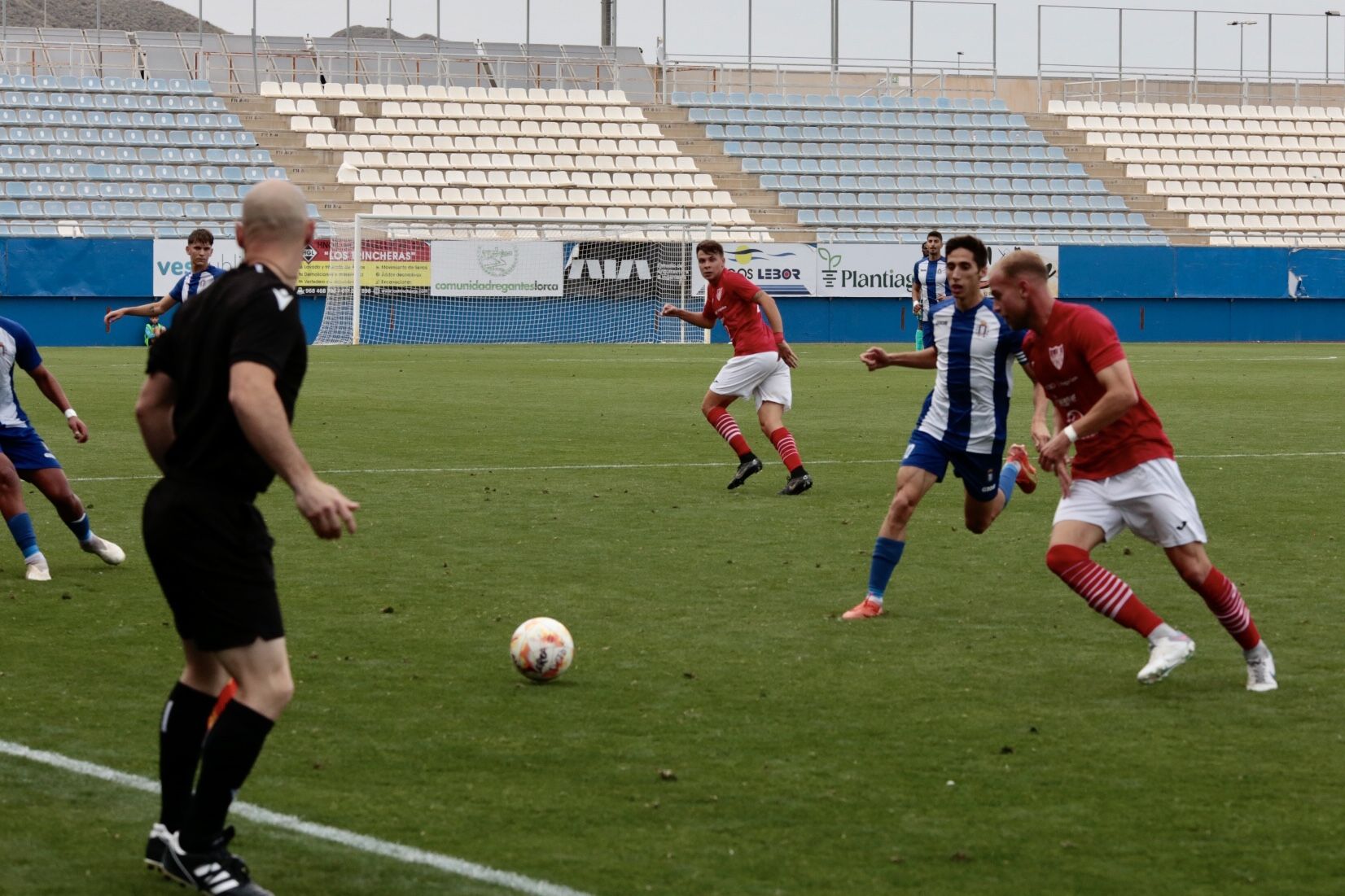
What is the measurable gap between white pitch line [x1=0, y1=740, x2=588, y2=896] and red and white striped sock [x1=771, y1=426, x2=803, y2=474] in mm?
8461

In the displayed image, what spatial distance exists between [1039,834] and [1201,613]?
3865 mm

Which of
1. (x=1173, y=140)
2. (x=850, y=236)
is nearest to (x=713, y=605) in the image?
(x=850, y=236)

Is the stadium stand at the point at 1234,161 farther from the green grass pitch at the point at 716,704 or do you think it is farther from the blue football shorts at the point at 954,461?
the blue football shorts at the point at 954,461

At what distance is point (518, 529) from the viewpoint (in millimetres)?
11648

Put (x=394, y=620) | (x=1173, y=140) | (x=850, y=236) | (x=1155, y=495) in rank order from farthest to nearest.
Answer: (x=1173, y=140), (x=850, y=236), (x=394, y=620), (x=1155, y=495)

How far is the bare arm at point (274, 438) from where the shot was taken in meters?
4.27

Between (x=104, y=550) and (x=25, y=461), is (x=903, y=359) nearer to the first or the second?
(x=104, y=550)

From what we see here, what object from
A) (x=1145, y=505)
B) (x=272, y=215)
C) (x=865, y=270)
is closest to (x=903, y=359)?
(x=1145, y=505)

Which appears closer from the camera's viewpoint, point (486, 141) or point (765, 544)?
point (765, 544)

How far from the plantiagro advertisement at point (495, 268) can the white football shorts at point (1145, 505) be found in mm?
32180

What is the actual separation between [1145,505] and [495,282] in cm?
3281

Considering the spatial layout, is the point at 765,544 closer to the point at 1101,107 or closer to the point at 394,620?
the point at 394,620

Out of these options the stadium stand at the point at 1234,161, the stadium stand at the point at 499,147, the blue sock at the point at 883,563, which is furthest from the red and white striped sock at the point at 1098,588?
the stadium stand at the point at 1234,161

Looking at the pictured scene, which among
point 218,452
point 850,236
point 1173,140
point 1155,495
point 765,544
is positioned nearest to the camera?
point 218,452
